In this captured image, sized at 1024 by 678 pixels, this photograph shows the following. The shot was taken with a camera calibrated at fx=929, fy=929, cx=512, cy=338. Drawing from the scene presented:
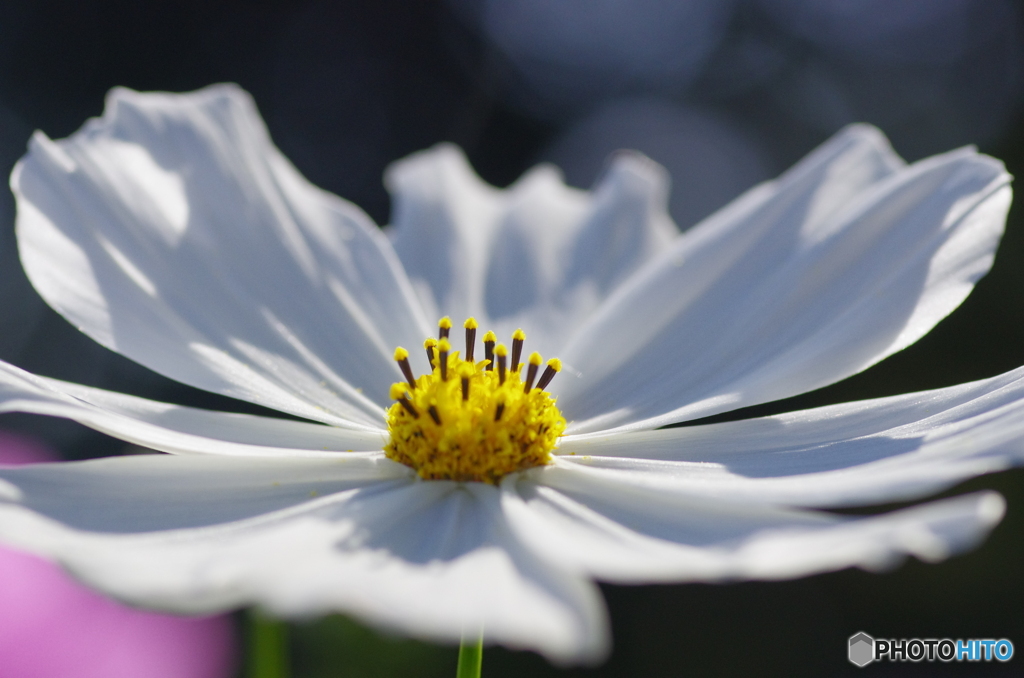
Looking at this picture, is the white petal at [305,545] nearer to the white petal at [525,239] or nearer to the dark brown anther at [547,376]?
the dark brown anther at [547,376]

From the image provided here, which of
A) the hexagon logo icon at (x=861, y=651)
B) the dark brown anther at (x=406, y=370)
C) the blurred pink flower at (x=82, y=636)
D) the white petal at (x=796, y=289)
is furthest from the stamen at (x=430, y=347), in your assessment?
the hexagon logo icon at (x=861, y=651)

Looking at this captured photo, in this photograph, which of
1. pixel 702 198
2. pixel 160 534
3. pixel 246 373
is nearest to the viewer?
pixel 160 534

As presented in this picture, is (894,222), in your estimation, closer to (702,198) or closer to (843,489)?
(843,489)

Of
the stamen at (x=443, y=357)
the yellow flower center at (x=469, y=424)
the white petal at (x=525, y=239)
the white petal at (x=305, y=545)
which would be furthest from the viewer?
the white petal at (x=525, y=239)

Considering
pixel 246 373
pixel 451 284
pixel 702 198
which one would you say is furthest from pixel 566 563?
pixel 702 198

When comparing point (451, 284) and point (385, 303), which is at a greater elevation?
point (451, 284)

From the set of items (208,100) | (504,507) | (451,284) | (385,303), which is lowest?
(504,507)

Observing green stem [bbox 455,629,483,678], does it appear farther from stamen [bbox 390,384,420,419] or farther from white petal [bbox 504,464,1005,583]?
stamen [bbox 390,384,420,419]
